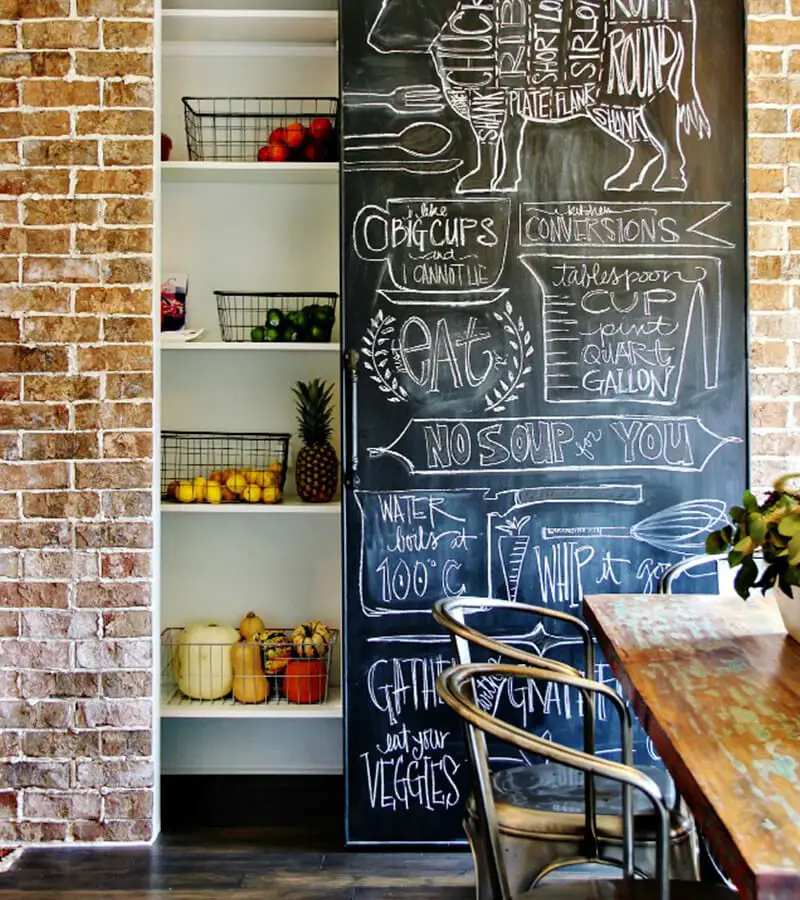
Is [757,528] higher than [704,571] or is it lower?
higher

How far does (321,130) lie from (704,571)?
6.02 ft

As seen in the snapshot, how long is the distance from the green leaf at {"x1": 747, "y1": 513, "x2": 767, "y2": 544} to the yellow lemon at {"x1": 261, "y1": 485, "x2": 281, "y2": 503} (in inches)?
64.3

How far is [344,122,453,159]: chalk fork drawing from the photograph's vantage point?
2.79 meters

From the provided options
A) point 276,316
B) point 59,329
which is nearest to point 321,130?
point 276,316

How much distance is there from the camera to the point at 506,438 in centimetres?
280

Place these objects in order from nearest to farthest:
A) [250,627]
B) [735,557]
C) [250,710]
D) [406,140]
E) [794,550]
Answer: [794,550], [735,557], [406,140], [250,710], [250,627]

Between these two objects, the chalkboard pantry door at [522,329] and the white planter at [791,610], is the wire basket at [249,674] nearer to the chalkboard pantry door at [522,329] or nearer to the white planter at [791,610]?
the chalkboard pantry door at [522,329]

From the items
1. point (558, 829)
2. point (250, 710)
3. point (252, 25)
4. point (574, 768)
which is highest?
point (252, 25)

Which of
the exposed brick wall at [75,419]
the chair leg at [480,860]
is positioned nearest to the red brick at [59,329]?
the exposed brick wall at [75,419]

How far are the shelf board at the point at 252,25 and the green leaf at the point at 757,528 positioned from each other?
6.72ft

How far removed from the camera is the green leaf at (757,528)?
175 centimetres

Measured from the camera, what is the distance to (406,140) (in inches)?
110

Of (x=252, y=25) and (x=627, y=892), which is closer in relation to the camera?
(x=627, y=892)

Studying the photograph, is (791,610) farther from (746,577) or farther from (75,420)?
(75,420)
